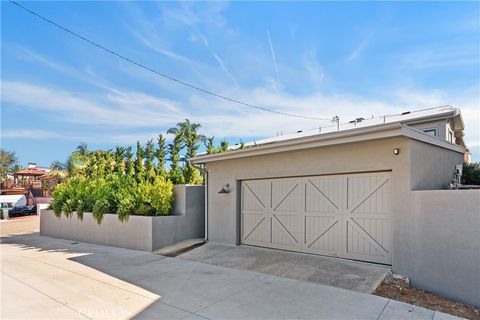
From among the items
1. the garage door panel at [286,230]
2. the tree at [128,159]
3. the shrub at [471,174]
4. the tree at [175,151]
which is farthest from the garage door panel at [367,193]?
the tree at [128,159]

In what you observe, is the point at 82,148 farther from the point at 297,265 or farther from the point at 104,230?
the point at 297,265

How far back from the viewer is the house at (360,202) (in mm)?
4977

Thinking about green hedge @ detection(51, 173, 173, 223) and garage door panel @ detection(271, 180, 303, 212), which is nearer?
garage door panel @ detection(271, 180, 303, 212)

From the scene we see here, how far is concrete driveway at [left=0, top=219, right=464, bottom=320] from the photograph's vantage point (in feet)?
13.9

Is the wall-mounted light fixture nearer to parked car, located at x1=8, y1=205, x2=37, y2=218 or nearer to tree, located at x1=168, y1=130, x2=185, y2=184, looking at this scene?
tree, located at x1=168, y1=130, x2=185, y2=184

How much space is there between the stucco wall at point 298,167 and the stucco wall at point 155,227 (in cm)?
75

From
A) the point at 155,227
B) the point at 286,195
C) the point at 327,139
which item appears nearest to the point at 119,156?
the point at 155,227

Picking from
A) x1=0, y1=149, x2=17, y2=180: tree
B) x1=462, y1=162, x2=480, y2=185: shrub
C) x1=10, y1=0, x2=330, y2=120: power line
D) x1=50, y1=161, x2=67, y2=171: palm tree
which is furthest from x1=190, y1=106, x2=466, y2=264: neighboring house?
x1=0, y1=149, x2=17, y2=180: tree

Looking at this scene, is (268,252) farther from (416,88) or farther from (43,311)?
(416,88)

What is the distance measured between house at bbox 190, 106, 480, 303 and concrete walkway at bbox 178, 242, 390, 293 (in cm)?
30

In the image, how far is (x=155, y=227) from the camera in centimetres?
905

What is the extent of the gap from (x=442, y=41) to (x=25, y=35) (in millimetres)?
Answer: 13032

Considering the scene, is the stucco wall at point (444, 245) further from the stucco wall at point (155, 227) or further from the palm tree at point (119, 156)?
the palm tree at point (119, 156)

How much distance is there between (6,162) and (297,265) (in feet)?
153
